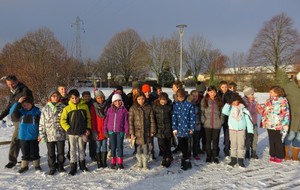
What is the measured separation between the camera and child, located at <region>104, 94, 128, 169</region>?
5727mm

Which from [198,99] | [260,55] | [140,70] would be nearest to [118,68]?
[140,70]

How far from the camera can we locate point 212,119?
6199 mm

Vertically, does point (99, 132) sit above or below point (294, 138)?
above

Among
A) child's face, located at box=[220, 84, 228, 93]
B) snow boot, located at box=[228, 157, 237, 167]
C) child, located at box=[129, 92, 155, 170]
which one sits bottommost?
snow boot, located at box=[228, 157, 237, 167]

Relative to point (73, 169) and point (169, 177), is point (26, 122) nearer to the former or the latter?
point (73, 169)

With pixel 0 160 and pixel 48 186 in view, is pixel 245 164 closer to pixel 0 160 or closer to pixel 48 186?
pixel 48 186

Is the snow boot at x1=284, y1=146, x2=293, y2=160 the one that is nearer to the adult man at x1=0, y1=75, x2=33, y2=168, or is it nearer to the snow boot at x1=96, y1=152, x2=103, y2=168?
the snow boot at x1=96, y1=152, x2=103, y2=168

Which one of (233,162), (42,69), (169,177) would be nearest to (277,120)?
(233,162)

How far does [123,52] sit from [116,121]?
53.0 metres

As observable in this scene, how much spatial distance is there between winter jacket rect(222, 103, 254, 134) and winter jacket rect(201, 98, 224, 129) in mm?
163

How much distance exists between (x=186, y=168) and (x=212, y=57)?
5009 centimetres

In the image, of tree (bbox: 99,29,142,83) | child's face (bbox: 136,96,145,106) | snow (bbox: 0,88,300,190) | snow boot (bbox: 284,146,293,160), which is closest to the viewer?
snow (bbox: 0,88,300,190)

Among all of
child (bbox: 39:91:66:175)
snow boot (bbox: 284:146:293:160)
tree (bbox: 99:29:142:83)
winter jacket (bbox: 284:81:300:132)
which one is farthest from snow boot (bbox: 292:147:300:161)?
tree (bbox: 99:29:142:83)

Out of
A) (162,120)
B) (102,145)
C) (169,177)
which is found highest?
(162,120)
